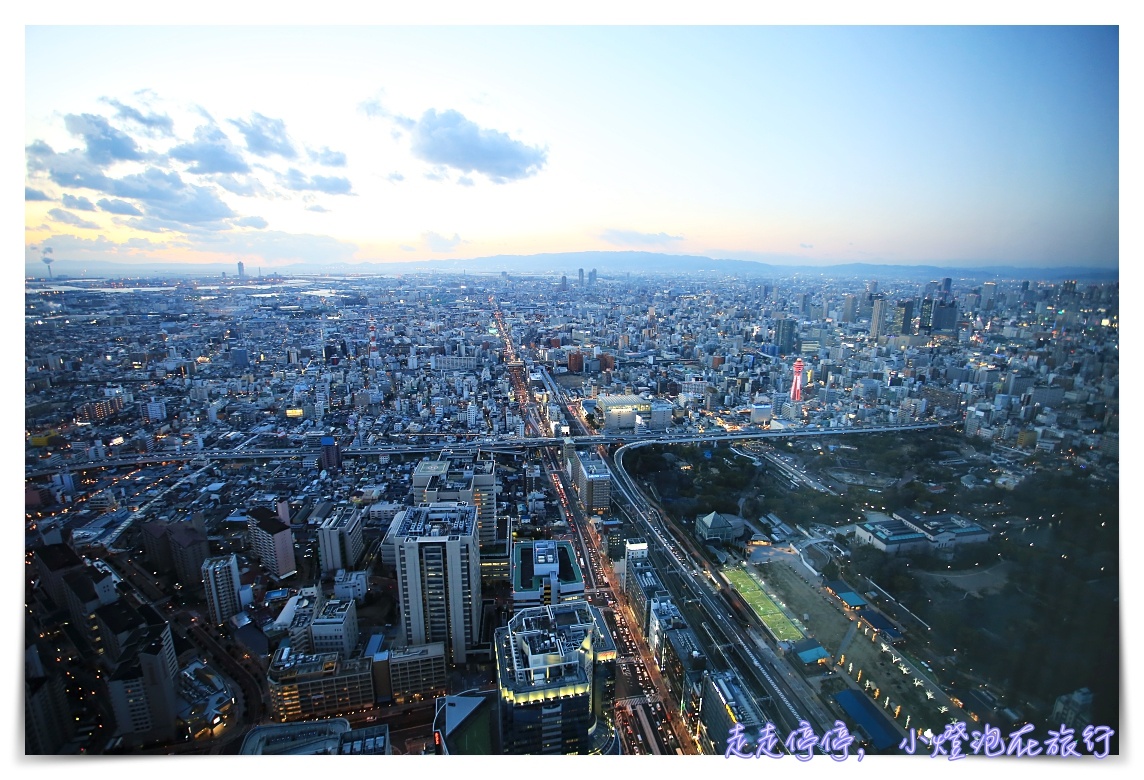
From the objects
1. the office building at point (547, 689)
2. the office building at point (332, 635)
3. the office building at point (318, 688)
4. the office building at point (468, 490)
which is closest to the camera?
the office building at point (547, 689)

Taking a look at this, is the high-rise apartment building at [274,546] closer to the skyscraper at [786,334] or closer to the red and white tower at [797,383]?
the red and white tower at [797,383]

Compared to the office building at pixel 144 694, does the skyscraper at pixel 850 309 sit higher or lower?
higher

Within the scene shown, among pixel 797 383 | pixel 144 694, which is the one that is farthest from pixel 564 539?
pixel 797 383

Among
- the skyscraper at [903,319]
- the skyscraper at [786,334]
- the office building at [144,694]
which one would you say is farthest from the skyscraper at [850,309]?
the office building at [144,694]

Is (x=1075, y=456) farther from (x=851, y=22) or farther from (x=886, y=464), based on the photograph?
(x=851, y=22)

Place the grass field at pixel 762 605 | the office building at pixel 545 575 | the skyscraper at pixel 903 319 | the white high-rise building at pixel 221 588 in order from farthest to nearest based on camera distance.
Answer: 1. the skyscraper at pixel 903 319
2. the office building at pixel 545 575
3. the white high-rise building at pixel 221 588
4. the grass field at pixel 762 605

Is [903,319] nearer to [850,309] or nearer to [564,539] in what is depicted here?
[850,309]

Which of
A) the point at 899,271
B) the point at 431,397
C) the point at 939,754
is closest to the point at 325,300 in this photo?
the point at 431,397
